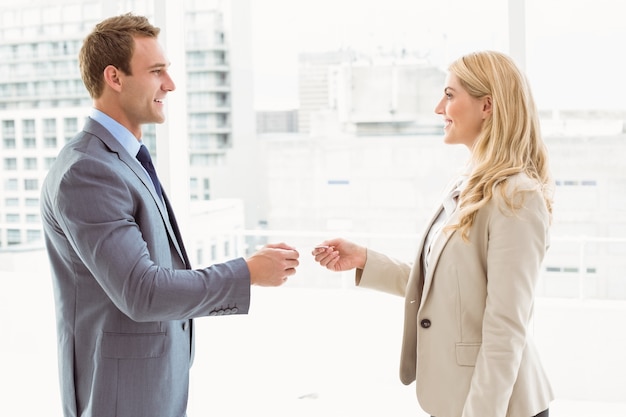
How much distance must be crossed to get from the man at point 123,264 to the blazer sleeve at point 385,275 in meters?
0.42

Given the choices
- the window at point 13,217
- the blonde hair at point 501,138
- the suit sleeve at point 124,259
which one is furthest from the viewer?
the window at point 13,217

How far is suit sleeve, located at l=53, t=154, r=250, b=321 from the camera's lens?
4.25 feet

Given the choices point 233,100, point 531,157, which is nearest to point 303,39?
point 233,100

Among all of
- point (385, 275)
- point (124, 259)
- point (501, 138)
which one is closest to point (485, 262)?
point (501, 138)

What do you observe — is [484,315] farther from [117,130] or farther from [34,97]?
[34,97]

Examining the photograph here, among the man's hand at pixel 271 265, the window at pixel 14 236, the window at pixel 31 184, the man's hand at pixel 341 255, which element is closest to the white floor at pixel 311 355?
the window at pixel 14 236

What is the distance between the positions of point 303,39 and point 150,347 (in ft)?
15.9

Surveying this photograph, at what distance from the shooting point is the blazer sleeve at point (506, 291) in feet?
4.81

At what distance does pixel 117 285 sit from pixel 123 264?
4 centimetres

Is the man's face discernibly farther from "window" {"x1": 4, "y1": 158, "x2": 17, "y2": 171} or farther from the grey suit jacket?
"window" {"x1": 4, "y1": 158, "x2": 17, "y2": 171}

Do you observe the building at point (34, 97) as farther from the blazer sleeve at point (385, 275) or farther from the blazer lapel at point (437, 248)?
the blazer lapel at point (437, 248)

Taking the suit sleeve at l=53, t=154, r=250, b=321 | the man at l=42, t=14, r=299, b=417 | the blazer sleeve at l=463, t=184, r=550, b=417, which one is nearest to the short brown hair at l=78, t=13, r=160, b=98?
the man at l=42, t=14, r=299, b=417

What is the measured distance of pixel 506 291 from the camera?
1.47m

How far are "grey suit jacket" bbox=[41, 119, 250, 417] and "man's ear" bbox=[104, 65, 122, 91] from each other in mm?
109
